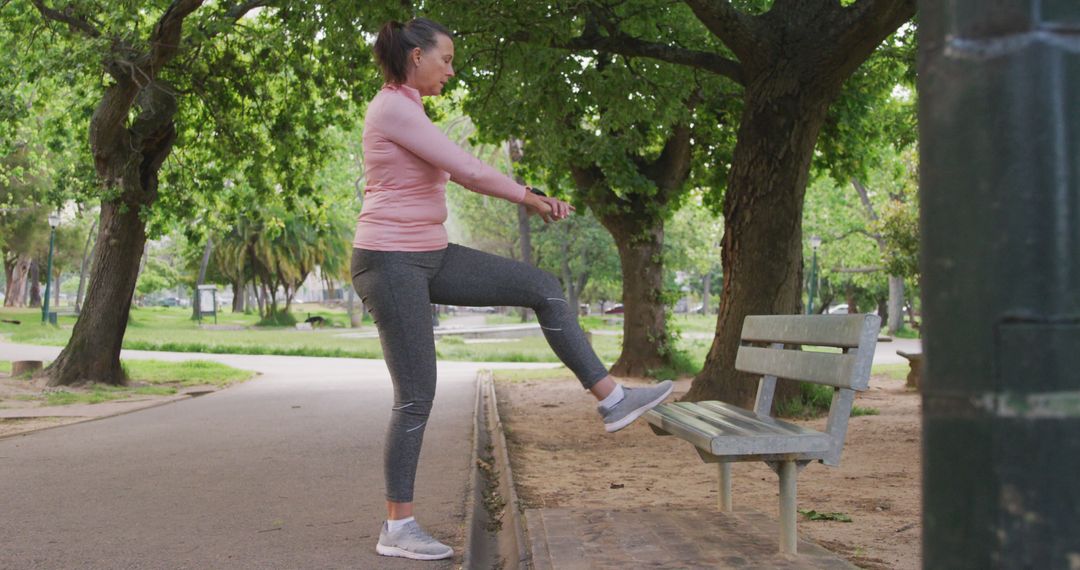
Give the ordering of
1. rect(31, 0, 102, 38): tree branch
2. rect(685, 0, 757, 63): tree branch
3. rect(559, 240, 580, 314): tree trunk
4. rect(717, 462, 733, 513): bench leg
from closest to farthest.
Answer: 1. rect(717, 462, 733, 513): bench leg
2. rect(685, 0, 757, 63): tree branch
3. rect(31, 0, 102, 38): tree branch
4. rect(559, 240, 580, 314): tree trunk

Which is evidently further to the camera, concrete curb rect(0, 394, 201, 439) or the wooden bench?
concrete curb rect(0, 394, 201, 439)

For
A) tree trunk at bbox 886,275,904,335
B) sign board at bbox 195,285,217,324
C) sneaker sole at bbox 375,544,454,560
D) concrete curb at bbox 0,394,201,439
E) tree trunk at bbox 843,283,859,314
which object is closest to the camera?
sneaker sole at bbox 375,544,454,560

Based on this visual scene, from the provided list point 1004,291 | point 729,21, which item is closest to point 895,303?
point 729,21

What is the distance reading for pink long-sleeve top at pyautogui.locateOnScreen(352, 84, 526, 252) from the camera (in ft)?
13.4

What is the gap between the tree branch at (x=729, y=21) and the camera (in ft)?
31.4

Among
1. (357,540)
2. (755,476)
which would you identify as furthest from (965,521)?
(755,476)

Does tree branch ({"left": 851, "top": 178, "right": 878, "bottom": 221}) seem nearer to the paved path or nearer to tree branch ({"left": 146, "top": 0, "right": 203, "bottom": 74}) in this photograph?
tree branch ({"left": 146, "top": 0, "right": 203, "bottom": 74})

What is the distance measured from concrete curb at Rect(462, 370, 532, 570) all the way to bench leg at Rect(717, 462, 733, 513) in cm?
97

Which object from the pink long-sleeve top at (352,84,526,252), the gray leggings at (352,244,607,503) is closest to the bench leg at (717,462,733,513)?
the gray leggings at (352,244,607,503)

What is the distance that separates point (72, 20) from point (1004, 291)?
601 inches

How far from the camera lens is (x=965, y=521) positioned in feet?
4.17

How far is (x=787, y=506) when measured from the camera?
4.08 m

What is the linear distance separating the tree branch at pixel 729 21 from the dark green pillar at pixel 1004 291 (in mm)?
8596

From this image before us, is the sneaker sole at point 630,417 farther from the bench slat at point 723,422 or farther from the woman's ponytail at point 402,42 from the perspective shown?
the woman's ponytail at point 402,42
